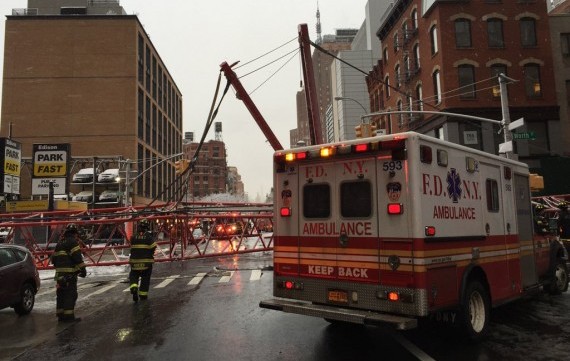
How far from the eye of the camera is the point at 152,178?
2525 inches

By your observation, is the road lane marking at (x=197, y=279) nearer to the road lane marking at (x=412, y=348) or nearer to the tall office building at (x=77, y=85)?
the road lane marking at (x=412, y=348)

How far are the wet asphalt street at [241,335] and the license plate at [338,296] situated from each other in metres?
0.69

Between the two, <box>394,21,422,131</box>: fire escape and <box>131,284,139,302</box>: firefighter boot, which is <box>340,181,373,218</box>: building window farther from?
<box>394,21,422,131</box>: fire escape

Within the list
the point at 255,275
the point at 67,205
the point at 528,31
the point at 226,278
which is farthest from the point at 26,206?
the point at 528,31

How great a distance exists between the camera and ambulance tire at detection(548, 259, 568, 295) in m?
9.64

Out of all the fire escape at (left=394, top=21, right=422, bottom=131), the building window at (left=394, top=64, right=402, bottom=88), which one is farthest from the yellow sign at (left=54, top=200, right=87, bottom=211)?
the building window at (left=394, top=64, right=402, bottom=88)

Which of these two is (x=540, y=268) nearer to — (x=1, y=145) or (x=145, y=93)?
(x=1, y=145)

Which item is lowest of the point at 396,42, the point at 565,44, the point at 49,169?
the point at 49,169

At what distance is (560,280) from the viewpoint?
9.79m

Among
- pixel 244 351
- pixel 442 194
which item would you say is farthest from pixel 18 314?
pixel 442 194

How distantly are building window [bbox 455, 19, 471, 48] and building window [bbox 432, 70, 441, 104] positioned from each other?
256 centimetres

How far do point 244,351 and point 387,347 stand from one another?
1989mm

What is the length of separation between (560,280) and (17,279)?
11.2 m

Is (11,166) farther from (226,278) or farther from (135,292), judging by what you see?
(135,292)
